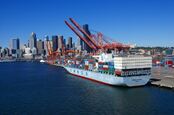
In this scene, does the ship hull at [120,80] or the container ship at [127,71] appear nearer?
the ship hull at [120,80]

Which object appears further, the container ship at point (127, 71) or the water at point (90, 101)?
the container ship at point (127, 71)

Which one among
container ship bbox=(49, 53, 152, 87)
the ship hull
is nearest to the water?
the ship hull

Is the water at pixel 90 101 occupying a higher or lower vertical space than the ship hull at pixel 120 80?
lower

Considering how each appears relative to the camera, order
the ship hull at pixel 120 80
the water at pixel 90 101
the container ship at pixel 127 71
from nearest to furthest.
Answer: the water at pixel 90 101 < the ship hull at pixel 120 80 < the container ship at pixel 127 71

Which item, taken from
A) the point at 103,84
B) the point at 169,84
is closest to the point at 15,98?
the point at 103,84

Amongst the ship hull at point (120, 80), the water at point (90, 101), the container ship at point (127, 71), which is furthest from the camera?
the container ship at point (127, 71)

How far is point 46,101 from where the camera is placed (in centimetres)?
2695

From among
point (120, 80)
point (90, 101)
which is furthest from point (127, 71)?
point (90, 101)

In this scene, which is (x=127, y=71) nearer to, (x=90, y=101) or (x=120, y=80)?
(x=120, y=80)

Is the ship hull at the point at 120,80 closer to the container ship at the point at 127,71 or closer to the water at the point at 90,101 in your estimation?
the container ship at the point at 127,71

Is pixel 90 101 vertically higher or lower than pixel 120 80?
lower

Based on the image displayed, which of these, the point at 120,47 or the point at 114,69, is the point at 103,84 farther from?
the point at 120,47

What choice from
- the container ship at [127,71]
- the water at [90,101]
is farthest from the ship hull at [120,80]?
the water at [90,101]

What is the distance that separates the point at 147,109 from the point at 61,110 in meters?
7.58
